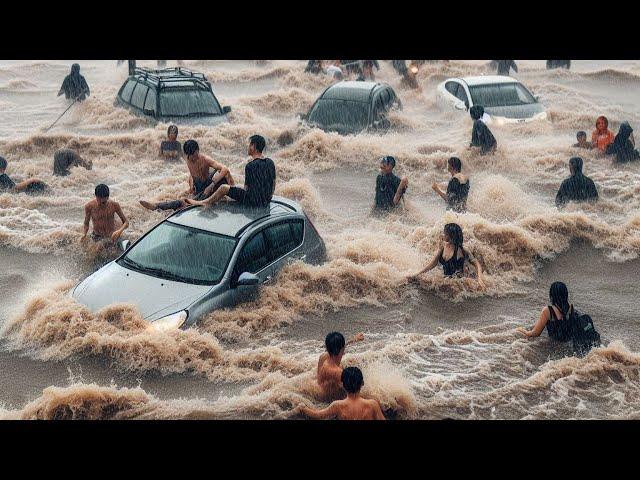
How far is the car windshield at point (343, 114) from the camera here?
17.5m

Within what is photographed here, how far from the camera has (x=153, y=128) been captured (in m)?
17.4

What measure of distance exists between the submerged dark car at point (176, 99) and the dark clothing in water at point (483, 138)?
5.02m

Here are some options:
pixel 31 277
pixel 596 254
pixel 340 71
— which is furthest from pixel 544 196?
pixel 340 71

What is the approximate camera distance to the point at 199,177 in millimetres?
11844

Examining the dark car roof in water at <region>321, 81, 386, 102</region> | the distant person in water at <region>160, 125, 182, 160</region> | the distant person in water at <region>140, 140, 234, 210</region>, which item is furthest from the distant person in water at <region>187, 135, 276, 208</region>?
the dark car roof in water at <region>321, 81, 386, 102</region>

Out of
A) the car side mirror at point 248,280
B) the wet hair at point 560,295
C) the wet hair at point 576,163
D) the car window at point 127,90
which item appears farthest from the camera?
the car window at point 127,90

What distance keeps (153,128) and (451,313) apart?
932 cm

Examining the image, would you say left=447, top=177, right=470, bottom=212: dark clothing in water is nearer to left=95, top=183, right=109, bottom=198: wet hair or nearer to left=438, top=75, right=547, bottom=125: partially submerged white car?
left=95, top=183, right=109, bottom=198: wet hair

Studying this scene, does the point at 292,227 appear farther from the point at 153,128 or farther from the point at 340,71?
the point at 340,71

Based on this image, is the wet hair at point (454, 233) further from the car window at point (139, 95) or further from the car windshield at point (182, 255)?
the car window at point (139, 95)

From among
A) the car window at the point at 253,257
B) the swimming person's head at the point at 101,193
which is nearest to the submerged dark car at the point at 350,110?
the swimming person's head at the point at 101,193

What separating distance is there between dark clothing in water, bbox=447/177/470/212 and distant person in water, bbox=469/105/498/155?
346 cm

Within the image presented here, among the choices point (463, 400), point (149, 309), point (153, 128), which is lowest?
point (463, 400)

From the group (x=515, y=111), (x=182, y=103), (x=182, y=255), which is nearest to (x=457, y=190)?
(x=182, y=255)
